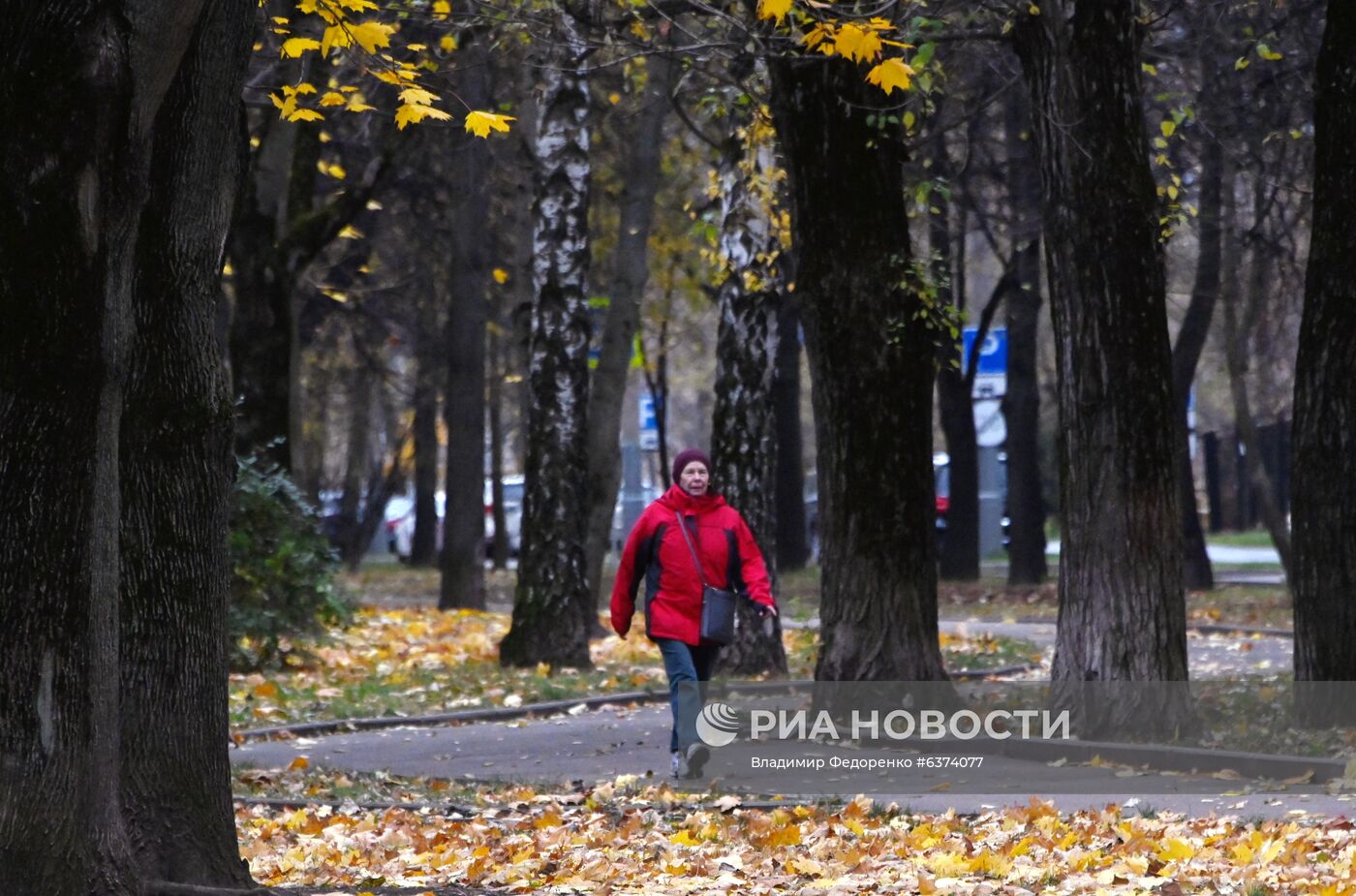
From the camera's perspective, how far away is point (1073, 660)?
11.3 m

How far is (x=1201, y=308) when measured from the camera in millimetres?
25281

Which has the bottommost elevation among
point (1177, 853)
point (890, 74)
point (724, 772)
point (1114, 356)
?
point (724, 772)

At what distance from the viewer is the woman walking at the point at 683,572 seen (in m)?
10.5

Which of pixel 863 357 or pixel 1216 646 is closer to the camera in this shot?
pixel 863 357

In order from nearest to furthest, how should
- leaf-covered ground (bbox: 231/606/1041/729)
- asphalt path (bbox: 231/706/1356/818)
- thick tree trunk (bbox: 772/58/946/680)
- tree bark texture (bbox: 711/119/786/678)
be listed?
asphalt path (bbox: 231/706/1356/818) < thick tree trunk (bbox: 772/58/946/680) < leaf-covered ground (bbox: 231/606/1041/729) < tree bark texture (bbox: 711/119/786/678)

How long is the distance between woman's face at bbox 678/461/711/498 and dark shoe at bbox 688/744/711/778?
4.41 feet

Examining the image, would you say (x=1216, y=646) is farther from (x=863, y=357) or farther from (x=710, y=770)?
(x=710, y=770)

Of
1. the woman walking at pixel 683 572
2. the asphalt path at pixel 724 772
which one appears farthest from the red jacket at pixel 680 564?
the asphalt path at pixel 724 772

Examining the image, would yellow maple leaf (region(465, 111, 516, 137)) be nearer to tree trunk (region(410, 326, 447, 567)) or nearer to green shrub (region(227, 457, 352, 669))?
green shrub (region(227, 457, 352, 669))

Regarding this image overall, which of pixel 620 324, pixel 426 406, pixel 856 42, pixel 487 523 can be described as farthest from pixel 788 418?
pixel 856 42

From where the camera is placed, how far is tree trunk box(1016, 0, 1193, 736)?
10969 millimetres

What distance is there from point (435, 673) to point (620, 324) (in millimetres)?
3815

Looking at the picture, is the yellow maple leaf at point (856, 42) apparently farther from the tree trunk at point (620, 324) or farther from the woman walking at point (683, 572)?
the tree trunk at point (620, 324)

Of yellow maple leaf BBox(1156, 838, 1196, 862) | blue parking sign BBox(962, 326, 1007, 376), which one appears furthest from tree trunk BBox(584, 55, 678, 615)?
blue parking sign BBox(962, 326, 1007, 376)
